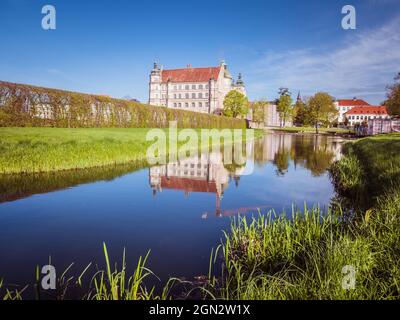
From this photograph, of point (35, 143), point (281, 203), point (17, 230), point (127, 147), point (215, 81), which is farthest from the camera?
point (215, 81)

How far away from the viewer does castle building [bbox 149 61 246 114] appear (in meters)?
89.1

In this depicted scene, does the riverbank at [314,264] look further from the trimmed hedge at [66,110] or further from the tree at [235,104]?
the tree at [235,104]

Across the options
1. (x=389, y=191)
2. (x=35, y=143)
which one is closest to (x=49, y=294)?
(x=389, y=191)

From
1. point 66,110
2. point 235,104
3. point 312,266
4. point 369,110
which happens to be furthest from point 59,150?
point 369,110

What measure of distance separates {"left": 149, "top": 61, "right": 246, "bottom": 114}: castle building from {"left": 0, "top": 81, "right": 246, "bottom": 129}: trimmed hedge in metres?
65.9

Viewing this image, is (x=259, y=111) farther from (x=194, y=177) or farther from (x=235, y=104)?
(x=194, y=177)

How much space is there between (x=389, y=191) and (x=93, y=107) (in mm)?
16437

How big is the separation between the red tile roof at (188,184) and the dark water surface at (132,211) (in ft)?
0.11

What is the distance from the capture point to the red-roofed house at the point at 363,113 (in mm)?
120250

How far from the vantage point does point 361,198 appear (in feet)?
25.0

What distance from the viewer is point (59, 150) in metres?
11.0

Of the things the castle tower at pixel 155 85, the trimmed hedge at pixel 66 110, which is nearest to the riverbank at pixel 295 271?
the trimmed hedge at pixel 66 110
